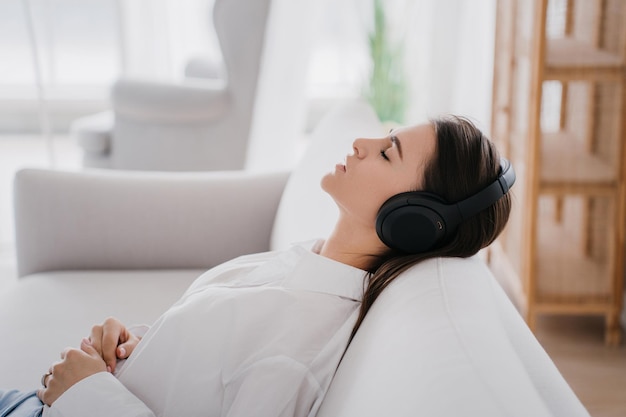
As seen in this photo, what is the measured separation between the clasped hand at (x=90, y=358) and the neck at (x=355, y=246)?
0.36 meters

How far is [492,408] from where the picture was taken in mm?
607

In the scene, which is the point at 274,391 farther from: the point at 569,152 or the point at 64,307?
the point at 569,152

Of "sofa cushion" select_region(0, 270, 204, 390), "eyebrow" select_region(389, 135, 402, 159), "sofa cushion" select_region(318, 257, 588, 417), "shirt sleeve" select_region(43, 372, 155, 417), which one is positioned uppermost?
"eyebrow" select_region(389, 135, 402, 159)

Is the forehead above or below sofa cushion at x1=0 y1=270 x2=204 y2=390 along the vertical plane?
above

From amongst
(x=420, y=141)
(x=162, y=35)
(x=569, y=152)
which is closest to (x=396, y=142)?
(x=420, y=141)

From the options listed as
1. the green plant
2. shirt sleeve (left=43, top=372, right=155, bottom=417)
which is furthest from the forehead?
the green plant

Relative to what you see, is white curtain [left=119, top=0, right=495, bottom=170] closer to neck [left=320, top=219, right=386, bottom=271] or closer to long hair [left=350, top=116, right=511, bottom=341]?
neck [left=320, top=219, right=386, bottom=271]

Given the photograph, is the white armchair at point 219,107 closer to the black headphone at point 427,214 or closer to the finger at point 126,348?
the finger at point 126,348

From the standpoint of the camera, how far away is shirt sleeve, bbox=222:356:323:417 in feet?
3.13

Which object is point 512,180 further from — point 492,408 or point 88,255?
point 88,255

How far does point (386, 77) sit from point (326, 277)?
3.15 m

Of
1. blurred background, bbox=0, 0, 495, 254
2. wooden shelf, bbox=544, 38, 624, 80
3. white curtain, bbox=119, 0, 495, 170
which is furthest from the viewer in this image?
blurred background, bbox=0, 0, 495, 254

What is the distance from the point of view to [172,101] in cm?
315

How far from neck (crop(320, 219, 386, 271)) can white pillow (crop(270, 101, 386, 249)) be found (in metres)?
0.23
